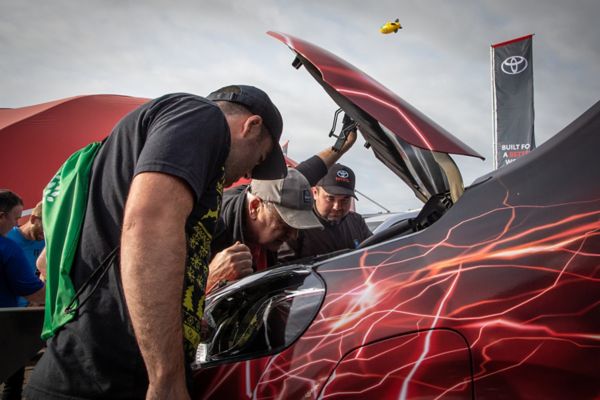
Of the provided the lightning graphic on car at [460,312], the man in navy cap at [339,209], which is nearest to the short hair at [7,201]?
the man in navy cap at [339,209]

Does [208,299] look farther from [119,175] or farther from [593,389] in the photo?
[593,389]

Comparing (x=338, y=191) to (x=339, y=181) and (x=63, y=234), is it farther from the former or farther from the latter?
(x=63, y=234)

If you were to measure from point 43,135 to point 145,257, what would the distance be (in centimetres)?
570

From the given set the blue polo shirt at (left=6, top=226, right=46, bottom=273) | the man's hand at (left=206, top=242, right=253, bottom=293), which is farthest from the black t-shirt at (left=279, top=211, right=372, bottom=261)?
the blue polo shirt at (left=6, top=226, right=46, bottom=273)

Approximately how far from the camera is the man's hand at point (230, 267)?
2037mm

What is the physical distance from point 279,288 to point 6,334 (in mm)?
1270

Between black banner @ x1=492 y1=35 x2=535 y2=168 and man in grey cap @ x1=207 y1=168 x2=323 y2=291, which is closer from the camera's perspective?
man in grey cap @ x1=207 y1=168 x2=323 y2=291

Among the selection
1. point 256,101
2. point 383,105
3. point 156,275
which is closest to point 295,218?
point 256,101

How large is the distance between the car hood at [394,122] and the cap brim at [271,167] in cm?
30

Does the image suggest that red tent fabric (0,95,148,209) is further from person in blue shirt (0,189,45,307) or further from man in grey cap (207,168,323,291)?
man in grey cap (207,168,323,291)

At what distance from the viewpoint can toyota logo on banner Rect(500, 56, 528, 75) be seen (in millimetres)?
9258

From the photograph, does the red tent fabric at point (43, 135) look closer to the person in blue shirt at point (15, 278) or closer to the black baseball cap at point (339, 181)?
the person in blue shirt at point (15, 278)

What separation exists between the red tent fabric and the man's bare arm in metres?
5.41

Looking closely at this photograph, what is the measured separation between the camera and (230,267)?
80.4 inches
